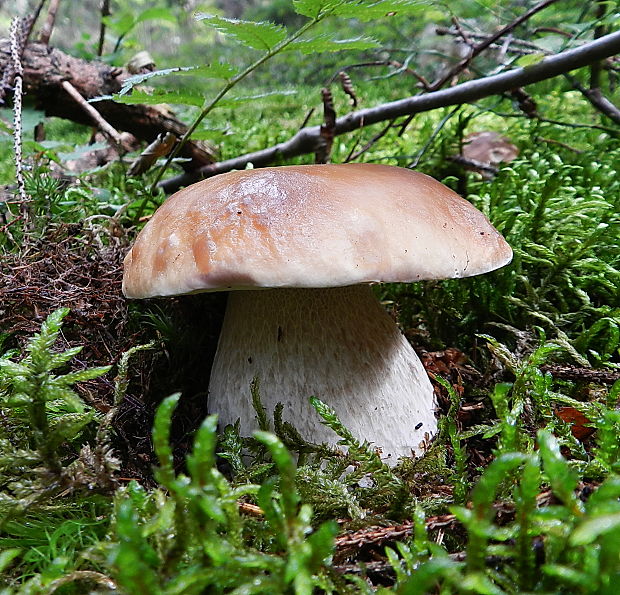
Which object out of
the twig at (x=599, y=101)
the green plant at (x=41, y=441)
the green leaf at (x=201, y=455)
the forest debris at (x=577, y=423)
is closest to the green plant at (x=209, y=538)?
the green leaf at (x=201, y=455)

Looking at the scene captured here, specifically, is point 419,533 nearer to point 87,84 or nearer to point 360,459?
point 360,459

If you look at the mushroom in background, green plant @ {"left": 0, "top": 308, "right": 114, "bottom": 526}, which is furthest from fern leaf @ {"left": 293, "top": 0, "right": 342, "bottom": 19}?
the mushroom in background

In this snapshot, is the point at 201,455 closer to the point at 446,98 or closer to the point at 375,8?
the point at 375,8

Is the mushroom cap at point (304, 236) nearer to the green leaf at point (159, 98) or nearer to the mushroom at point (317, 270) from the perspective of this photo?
the mushroom at point (317, 270)

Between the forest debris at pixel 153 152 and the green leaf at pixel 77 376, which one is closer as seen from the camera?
the green leaf at pixel 77 376

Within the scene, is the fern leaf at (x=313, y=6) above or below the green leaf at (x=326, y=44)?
above

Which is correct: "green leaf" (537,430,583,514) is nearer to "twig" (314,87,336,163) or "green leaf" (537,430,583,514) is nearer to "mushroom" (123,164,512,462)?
"mushroom" (123,164,512,462)
